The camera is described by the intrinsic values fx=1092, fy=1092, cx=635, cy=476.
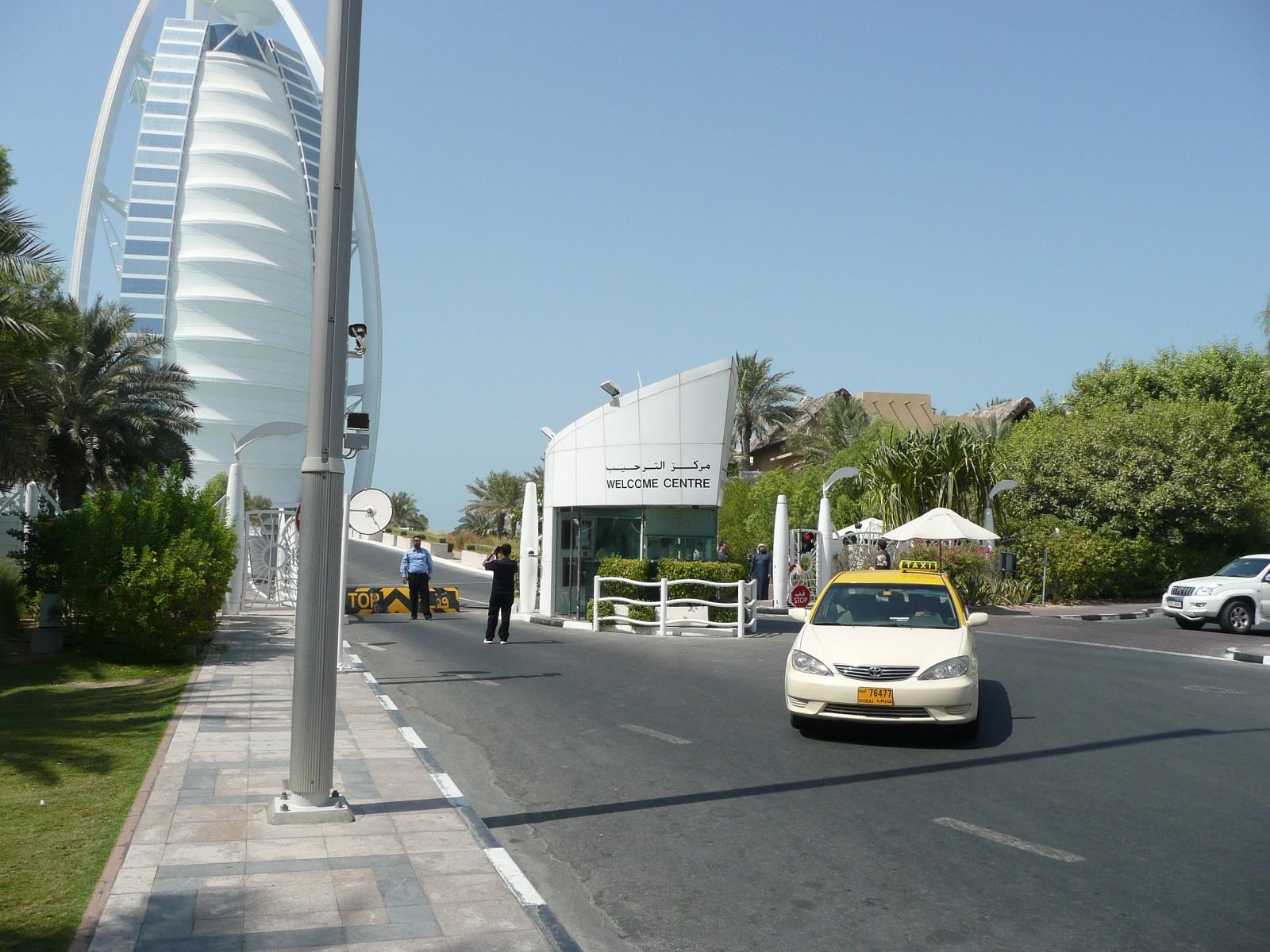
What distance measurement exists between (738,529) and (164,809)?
46.4 meters

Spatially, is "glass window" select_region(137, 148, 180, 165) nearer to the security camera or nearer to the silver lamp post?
the silver lamp post

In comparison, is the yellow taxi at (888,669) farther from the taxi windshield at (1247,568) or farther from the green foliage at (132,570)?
the taxi windshield at (1247,568)

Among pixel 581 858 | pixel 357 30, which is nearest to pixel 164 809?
pixel 581 858

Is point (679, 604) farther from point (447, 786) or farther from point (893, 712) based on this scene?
point (447, 786)

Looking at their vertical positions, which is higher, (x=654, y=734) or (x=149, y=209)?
(x=149, y=209)

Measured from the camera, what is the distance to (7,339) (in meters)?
14.7

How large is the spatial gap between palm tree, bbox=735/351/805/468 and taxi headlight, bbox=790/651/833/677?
171 ft

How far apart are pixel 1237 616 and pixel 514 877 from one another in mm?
A: 23920

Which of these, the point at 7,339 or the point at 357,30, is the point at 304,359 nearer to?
the point at 7,339

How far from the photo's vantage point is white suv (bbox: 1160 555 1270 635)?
80.4ft

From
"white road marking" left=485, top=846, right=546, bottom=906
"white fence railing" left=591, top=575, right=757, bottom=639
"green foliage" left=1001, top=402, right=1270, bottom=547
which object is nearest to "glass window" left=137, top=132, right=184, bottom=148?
"green foliage" left=1001, top=402, right=1270, bottom=547

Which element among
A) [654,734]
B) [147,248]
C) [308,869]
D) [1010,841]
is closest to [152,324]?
[147,248]

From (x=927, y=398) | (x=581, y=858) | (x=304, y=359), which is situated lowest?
(x=581, y=858)

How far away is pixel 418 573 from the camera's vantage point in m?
25.5
